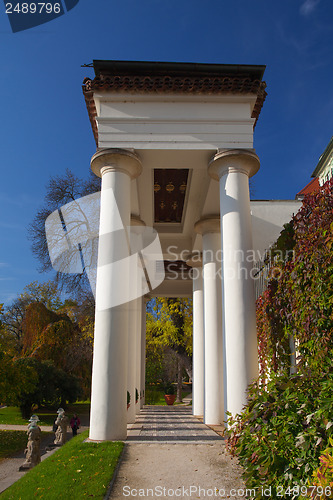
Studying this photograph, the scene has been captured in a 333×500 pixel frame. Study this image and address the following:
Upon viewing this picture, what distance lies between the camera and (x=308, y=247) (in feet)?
25.6

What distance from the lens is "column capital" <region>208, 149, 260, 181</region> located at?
11.6m

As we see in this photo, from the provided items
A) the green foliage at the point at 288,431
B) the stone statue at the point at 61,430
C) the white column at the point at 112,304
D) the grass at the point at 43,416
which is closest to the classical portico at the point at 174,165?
the white column at the point at 112,304

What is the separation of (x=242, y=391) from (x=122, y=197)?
6243mm

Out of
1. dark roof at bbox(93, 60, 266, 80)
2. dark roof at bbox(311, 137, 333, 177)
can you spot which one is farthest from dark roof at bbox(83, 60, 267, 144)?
dark roof at bbox(311, 137, 333, 177)

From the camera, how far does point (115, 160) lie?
11695mm

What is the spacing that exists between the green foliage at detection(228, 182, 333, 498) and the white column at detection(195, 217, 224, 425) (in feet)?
14.7

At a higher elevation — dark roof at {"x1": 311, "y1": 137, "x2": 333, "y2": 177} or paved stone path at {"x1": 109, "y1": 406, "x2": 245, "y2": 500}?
dark roof at {"x1": 311, "y1": 137, "x2": 333, "y2": 177}

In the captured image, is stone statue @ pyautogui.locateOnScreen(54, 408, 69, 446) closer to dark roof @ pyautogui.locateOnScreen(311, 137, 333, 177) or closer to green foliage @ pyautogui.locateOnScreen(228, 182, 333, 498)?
green foliage @ pyautogui.locateOnScreen(228, 182, 333, 498)

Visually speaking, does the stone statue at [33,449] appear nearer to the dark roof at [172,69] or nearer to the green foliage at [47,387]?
the dark roof at [172,69]

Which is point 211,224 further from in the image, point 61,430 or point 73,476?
point 61,430

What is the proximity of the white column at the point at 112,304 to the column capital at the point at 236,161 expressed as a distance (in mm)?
2421

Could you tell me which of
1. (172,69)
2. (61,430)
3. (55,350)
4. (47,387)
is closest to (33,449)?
(61,430)

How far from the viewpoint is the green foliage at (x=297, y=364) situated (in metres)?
4.73

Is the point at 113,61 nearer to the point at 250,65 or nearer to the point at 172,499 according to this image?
the point at 250,65
